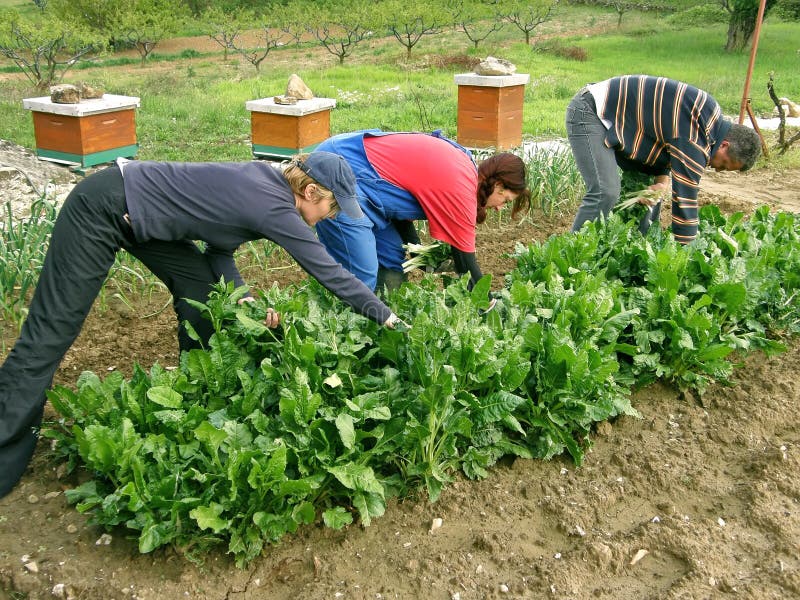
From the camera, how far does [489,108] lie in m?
8.62

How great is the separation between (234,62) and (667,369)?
20.3 meters

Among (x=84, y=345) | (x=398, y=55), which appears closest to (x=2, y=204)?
(x=84, y=345)

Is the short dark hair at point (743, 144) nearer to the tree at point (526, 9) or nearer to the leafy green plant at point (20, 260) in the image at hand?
the leafy green plant at point (20, 260)

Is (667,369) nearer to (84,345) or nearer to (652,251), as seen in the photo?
(652,251)

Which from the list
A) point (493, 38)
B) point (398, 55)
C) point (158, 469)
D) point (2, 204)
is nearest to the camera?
point (158, 469)

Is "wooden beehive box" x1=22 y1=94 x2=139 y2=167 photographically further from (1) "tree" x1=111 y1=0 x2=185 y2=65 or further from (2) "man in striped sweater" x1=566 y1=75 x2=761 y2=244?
(1) "tree" x1=111 y1=0 x2=185 y2=65

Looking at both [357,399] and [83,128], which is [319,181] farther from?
[83,128]

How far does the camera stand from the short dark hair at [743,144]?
4262 mm

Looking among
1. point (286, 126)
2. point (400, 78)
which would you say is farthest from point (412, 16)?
point (286, 126)

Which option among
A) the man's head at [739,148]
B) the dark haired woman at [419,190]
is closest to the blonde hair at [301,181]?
the dark haired woman at [419,190]

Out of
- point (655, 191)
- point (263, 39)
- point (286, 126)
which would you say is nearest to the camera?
point (655, 191)

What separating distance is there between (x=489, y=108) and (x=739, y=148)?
4.60 meters

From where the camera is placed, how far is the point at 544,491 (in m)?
3.20

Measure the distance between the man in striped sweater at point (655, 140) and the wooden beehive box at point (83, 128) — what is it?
514 centimetres
